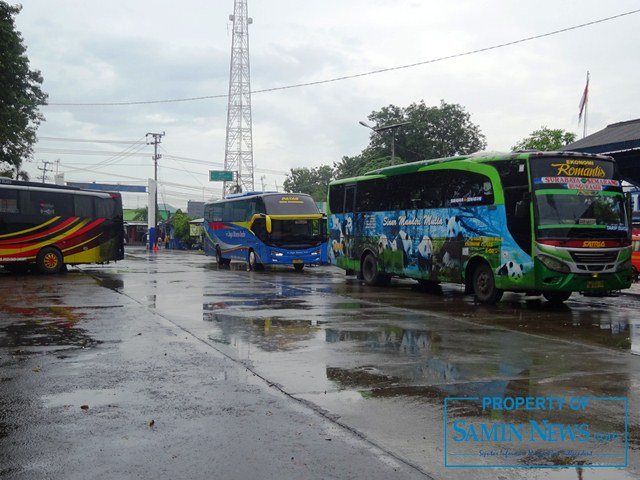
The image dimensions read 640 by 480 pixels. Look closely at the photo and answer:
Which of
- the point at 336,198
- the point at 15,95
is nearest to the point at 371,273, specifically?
→ the point at 336,198

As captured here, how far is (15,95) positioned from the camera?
29188 mm

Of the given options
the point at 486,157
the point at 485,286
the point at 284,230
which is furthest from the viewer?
the point at 284,230

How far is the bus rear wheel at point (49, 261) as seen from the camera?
23.6m

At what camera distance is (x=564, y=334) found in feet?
34.1

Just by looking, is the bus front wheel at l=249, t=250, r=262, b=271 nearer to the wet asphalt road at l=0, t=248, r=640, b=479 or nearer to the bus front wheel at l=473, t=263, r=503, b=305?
the wet asphalt road at l=0, t=248, r=640, b=479

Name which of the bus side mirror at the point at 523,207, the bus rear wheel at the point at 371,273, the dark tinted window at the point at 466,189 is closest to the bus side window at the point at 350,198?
the bus rear wheel at the point at 371,273

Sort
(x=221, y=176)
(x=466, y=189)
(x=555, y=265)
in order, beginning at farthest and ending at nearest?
(x=221, y=176) < (x=466, y=189) < (x=555, y=265)

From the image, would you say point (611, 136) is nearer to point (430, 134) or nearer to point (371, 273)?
point (371, 273)

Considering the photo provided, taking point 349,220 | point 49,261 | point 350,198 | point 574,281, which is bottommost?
point 49,261

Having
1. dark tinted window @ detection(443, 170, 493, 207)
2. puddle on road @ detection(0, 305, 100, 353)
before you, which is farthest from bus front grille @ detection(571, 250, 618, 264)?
puddle on road @ detection(0, 305, 100, 353)

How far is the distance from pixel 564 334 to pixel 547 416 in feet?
17.0

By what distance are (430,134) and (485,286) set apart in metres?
48.5

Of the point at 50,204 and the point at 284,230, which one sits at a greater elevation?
the point at 50,204

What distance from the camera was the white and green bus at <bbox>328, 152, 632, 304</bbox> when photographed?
1323 cm
